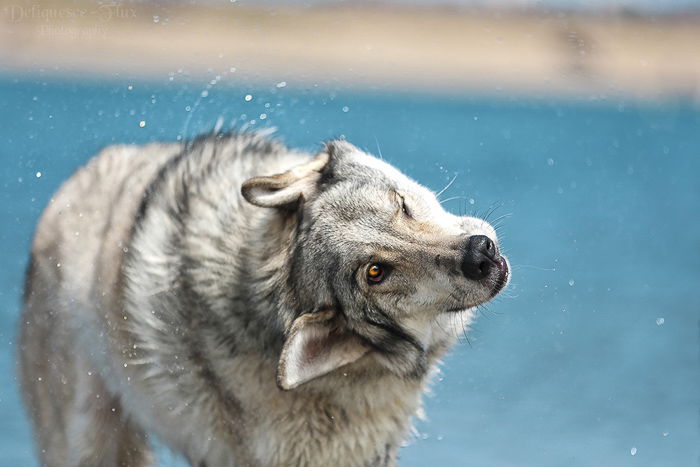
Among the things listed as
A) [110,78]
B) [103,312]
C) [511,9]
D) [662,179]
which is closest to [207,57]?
[110,78]

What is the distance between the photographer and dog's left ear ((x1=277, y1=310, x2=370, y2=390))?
12.1 ft

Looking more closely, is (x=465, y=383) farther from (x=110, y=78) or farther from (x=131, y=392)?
(x=110, y=78)

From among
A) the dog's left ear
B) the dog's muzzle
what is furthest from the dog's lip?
the dog's left ear

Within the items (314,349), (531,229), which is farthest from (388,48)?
(314,349)

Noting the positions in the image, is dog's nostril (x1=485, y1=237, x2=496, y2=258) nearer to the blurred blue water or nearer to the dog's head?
the dog's head

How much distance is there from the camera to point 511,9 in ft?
61.4

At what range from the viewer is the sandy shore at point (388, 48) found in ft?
54.8

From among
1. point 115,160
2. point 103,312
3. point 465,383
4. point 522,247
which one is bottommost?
point 522,247

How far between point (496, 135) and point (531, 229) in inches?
221

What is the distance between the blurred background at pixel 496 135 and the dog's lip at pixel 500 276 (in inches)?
21.9

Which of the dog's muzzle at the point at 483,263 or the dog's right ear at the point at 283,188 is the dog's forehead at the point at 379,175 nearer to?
the dog's right ear at the point at 283,188

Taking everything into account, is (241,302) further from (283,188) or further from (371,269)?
(371,269)

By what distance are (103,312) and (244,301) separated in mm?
813

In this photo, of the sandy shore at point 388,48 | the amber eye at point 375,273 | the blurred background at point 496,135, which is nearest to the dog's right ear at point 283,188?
the amber eye at point 375,273
